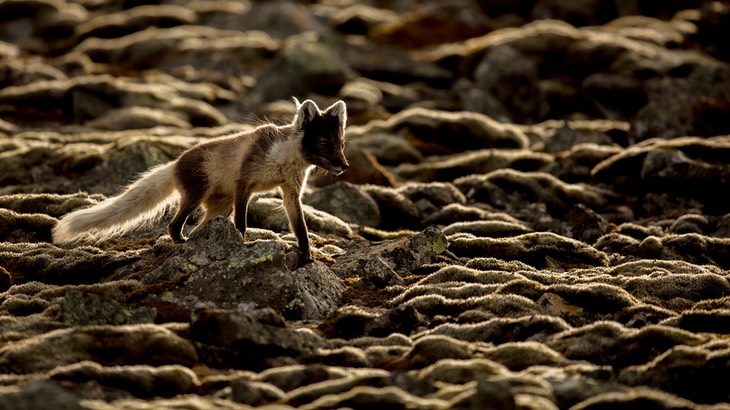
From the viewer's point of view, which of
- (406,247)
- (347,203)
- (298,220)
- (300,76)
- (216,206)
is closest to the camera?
(298,220)

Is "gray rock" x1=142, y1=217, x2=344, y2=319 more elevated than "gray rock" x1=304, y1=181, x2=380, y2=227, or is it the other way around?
"gray rock" x1=142, y1=217, x2=344, y2=319

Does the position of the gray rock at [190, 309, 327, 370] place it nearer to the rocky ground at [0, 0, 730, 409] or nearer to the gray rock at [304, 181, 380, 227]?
the rocky ground at [0, 0, 730, 409]

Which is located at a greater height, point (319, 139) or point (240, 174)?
point (319, 139)

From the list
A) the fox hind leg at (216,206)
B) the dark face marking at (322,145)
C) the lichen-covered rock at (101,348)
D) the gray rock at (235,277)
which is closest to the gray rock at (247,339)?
the lichen-covered rock at (101,348)

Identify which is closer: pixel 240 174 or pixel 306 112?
pixel 306 112

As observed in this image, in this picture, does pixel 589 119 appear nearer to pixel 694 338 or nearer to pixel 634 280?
pixel 634 280

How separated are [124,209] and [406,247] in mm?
8200

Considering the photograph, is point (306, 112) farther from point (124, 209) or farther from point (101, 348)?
point (101, 348)

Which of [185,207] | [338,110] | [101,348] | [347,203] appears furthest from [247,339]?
[347,203]

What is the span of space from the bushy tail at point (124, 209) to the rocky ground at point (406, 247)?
1.09 m

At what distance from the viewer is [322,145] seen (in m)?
21.0

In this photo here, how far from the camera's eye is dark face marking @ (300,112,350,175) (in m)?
21.0

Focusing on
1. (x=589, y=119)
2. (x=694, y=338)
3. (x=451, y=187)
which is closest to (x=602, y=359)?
(x=694, y=338)

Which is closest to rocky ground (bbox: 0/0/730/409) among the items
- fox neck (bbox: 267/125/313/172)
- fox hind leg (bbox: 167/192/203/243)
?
fox hind leg (bbox: 167/192/203/243)
